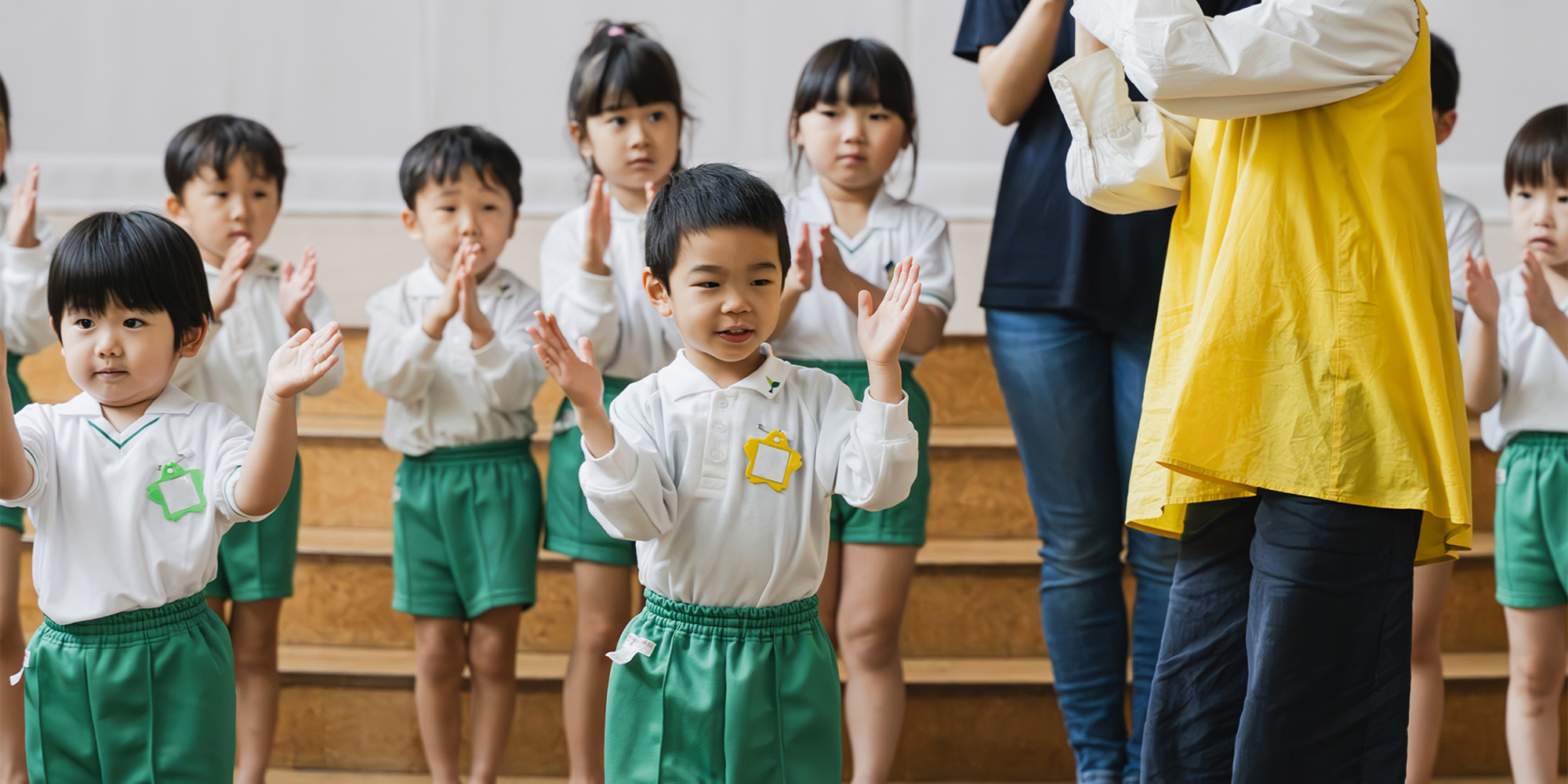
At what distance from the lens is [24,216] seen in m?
2.15

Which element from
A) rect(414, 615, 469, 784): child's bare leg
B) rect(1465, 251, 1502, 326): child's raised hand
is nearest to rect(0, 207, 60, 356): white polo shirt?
rect(414, 615, 469, 784): child's bare leg

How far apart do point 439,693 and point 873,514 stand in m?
0.80

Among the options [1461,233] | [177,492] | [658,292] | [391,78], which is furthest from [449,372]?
[391,78]

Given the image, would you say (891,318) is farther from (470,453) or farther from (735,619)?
(470,453)

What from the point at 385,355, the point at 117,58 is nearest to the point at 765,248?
the point at 385,355

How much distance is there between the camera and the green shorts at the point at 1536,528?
2.04 meters

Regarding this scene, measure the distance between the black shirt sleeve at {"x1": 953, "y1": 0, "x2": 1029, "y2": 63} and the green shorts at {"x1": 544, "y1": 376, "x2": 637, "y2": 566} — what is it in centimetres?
77

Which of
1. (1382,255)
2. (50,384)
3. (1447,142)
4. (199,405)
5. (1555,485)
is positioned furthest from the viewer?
(1447,142)

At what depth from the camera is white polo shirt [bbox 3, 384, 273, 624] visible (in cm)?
150

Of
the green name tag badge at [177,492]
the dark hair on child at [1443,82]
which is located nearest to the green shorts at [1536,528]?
the dark hair on child at [1443,82]

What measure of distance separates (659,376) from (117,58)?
2.97 m

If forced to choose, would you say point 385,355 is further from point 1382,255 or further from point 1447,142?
point 1447,142

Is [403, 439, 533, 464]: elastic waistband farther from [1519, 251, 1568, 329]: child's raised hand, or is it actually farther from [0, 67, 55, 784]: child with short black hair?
[1519, 251, 1568, 329]: child's raised hand

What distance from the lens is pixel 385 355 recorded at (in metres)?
2.10
